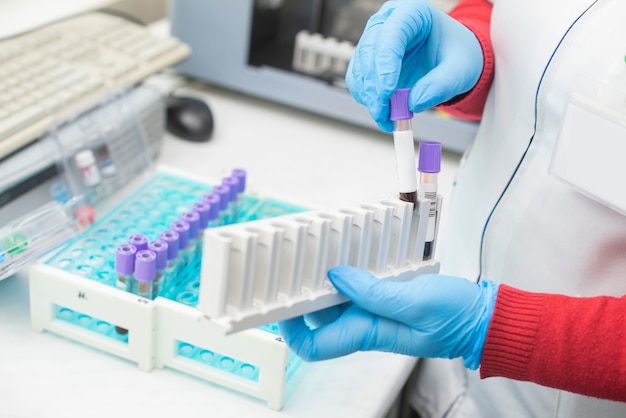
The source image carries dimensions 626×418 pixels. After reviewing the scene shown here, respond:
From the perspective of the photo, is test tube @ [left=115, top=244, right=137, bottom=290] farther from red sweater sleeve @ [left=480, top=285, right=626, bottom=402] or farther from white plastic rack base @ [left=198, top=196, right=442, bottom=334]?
red sweater sleeve @ [left=480, top=285, right=626, bottom=402]

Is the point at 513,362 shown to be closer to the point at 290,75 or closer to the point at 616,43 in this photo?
the point at 616,43

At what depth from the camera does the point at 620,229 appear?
2.46ft

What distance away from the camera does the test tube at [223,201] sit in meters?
0.97

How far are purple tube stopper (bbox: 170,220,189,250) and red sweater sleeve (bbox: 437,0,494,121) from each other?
1.14ft

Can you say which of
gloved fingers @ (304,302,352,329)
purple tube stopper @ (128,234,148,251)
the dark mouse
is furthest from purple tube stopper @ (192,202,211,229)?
the dark mouse

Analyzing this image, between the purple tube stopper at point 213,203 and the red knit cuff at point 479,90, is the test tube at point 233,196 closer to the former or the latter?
the purple tube stopper at point 213,203

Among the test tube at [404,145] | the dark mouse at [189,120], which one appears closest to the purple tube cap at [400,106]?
the test tube at [404,145]

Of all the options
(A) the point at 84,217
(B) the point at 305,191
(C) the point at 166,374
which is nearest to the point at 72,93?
(A) the point at 84,217

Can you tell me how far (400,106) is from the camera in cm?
75

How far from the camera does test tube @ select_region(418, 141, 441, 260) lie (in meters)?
0.75

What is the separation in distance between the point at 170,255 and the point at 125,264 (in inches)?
2.6

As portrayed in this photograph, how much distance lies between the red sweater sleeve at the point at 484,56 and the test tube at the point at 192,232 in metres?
0.33

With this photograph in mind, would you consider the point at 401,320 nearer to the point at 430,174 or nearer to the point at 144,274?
the point at 430,174

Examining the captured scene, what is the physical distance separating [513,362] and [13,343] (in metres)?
0.52
